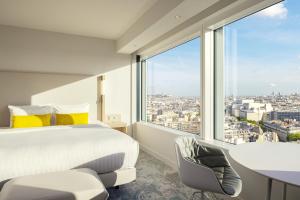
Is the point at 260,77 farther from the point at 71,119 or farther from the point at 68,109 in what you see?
the point at 68,109

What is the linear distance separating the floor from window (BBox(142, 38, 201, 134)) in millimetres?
840

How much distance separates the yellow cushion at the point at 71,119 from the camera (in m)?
3.78

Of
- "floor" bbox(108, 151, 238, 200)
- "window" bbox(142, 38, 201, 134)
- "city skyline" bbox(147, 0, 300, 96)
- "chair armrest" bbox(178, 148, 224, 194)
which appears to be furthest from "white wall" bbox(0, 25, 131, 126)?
"chair armrest" bbox(178, 148, 224, 194)

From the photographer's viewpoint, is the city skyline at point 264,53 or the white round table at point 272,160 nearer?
the white round table at point 272,160

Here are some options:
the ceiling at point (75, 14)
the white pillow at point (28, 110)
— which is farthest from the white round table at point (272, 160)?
the white pillow at point (28, 110)

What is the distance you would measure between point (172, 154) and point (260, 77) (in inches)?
73.4

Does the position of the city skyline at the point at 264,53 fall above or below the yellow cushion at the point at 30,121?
above

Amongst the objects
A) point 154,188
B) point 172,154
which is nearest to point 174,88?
point 172,154

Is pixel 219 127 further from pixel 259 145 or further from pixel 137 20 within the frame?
pixel 137 20

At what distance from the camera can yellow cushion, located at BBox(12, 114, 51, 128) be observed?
11.3 feet

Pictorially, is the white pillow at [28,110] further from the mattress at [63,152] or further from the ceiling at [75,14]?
the ceiling at [75,14]

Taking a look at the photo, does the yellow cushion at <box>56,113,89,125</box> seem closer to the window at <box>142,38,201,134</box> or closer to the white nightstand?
the white nightstand

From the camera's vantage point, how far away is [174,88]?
394 cm

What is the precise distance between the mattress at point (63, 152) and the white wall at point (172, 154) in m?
1.09
